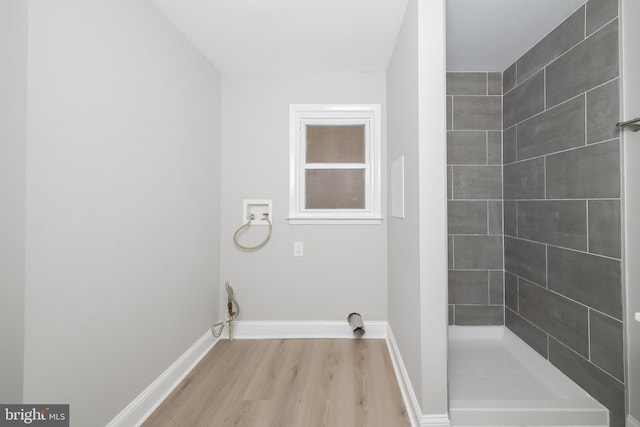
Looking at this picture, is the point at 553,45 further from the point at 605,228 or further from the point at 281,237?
the point at 281,237

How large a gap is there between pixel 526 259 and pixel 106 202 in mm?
2780

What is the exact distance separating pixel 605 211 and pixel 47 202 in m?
2.63

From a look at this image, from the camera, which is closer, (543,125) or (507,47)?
(543,125)

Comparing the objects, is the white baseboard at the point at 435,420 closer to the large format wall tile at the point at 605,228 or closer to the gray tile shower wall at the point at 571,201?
the gray tile shower wall at the point at 571,201

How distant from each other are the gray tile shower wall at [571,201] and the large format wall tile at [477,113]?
0.37 ft

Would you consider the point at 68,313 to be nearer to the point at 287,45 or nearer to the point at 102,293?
the point at 102,293

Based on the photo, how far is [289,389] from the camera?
5.82ft

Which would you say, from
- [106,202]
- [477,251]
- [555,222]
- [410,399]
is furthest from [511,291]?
[106,202]

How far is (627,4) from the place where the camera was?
4.34 feet

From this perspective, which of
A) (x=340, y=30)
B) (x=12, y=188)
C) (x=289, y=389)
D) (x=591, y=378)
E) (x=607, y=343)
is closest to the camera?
(x=12, y=188)

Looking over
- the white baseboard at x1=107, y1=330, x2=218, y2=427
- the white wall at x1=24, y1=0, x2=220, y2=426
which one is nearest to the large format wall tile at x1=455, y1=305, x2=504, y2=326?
the white baseboard at x1=107, y1=330, x2=218, y2=427

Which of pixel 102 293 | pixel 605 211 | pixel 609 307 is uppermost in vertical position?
pixel 605 211

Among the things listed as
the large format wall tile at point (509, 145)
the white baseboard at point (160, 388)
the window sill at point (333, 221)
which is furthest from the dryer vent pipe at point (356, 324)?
the large format wall tile at point (509, 145)

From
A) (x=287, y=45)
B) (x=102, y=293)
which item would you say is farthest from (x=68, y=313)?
(x=287, y=45)
